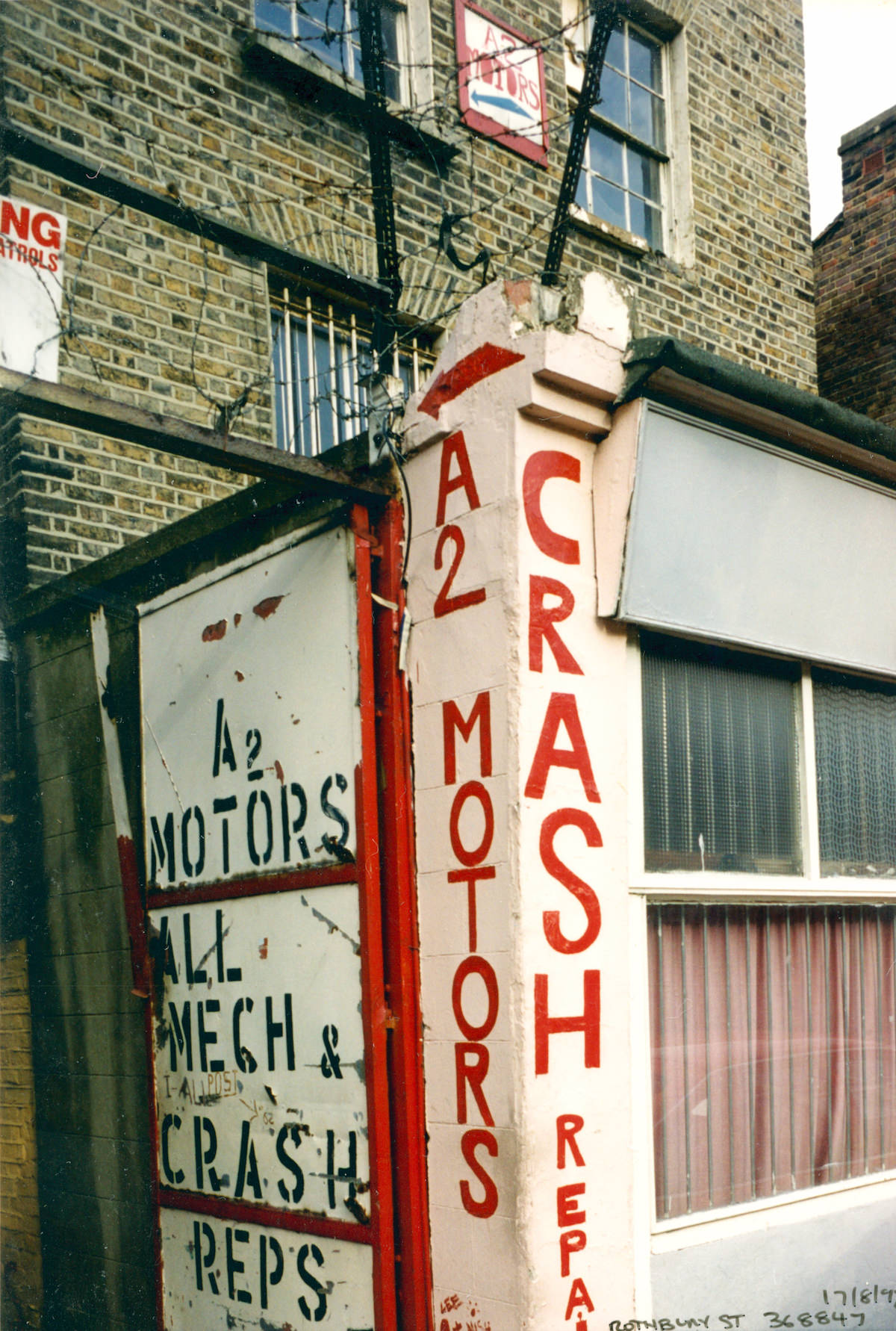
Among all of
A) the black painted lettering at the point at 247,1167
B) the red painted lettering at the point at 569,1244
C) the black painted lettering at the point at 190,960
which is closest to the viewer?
the red painted lettering at the point at 569,1244

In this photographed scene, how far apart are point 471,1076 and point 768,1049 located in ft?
4.56

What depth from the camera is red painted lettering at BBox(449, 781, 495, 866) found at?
3387 mm

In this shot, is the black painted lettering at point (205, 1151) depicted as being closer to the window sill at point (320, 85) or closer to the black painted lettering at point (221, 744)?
the black painted lettering at point (221, 744)

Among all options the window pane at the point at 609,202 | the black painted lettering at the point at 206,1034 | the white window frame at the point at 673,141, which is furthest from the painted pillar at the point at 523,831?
the white window frame at the point at 673,141

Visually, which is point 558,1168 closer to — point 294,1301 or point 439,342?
point 294,1301

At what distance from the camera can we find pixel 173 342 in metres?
5.81

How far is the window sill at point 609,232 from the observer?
779cm

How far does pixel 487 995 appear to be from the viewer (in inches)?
131

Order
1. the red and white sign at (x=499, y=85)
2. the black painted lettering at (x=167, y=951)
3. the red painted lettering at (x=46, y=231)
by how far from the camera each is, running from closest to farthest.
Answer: the red painted lettering at (x=46, y=231)
the black painted lettering at (x=167, y=951)
the red and white sign at (x=499, y=85)

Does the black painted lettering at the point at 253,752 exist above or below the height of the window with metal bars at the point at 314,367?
below

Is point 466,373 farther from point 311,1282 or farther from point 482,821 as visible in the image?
point 311,1282

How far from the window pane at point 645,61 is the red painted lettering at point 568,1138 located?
7.73 metres

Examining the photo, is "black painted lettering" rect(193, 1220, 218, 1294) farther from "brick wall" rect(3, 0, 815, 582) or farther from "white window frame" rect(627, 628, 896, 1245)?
"brick wall" rect(3, 0, 815, 582)

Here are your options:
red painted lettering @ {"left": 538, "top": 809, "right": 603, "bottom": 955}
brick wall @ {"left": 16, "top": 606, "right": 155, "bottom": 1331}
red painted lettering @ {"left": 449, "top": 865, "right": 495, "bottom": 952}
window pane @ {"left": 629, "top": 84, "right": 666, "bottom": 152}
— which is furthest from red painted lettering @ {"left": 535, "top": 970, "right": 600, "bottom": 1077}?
window pane @ {"left": 629, "top": 84, "right": 666, "bottom": 152}
